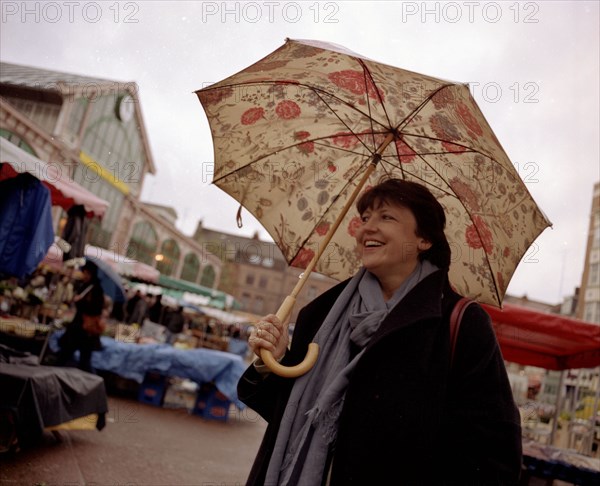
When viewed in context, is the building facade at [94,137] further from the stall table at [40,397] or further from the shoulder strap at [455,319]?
the shoulder strap at [455,319]

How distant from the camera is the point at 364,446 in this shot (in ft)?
4.86

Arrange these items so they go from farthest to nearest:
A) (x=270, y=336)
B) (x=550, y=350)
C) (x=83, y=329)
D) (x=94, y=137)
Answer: (x=94, y=137), (x=83, y=329), (x=550, y=350), (x=270, y=336)

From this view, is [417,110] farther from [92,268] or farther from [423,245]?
[92,268]

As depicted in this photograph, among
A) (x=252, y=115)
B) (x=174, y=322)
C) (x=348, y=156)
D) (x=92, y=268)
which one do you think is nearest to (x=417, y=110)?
(x=348, y=156)

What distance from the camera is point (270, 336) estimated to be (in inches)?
73.0

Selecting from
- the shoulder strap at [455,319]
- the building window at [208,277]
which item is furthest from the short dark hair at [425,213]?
the building window at [208,277]

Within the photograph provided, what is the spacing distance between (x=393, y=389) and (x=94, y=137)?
2584 centimetres

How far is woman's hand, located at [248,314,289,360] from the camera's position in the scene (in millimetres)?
1836

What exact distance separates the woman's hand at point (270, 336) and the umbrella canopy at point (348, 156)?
0.57m

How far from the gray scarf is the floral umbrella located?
19.8 inches

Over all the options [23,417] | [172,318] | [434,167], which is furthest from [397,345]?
[172,318]

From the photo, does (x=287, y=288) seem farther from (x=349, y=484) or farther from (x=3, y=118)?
(x=349, y=484)

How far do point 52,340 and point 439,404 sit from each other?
8.37 meters

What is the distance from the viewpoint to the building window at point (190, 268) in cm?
4259
